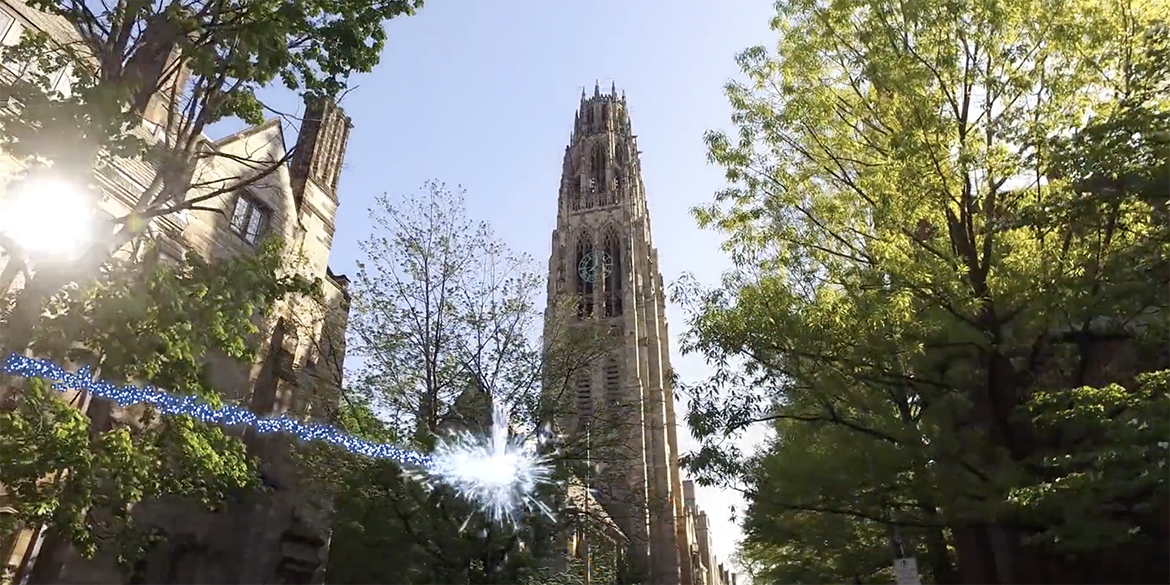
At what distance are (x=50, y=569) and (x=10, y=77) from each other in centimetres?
855

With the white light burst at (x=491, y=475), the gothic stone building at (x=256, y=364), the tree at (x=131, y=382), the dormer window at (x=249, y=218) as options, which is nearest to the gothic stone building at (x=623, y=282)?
the gothic stone building at (x=256, y=364)

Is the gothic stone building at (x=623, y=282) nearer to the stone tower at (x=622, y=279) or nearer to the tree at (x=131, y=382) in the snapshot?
the stone tower at (x=622, y=279)

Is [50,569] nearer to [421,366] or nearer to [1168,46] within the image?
[421,366]

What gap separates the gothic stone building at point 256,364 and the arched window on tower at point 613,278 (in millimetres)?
39928

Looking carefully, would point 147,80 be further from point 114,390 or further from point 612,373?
point 612,373

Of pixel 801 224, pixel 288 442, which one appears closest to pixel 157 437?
pixel 288 442

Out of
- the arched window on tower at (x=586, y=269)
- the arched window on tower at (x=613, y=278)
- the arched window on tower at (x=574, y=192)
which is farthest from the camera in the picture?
the arched window on tower at (x=574, y=192)

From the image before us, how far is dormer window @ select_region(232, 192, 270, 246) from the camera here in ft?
56.4

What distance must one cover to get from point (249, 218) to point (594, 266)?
1786 inches

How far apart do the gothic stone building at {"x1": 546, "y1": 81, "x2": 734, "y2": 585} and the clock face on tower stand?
0.37 feet

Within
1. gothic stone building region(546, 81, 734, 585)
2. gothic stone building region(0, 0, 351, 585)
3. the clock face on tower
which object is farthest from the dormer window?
the clock face on tower

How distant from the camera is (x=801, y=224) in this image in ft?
37.2

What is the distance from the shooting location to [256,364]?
50.6 ft

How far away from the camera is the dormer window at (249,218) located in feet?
56.4
